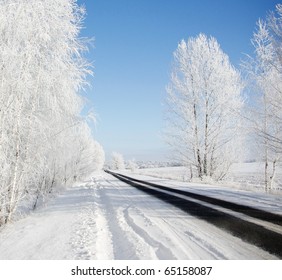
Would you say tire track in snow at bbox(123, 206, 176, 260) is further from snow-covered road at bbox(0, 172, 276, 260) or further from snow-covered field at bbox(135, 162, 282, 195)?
snow-covered field at bbox(135, 162, 282, 195)

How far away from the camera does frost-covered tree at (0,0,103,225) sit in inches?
329

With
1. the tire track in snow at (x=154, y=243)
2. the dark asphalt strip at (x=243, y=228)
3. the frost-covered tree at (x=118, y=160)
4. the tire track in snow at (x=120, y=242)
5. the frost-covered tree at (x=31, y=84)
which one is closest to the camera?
the tire track in snow at (x=154, y=243)

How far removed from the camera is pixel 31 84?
8.66 meters

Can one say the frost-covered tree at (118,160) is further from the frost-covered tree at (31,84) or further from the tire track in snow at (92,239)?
the tire track in snow at (92,239)

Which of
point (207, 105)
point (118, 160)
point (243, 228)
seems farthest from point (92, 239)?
point (118, 160)

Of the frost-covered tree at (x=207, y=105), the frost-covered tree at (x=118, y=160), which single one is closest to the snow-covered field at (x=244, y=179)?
the frost-covered tree at (x=207, y=105)

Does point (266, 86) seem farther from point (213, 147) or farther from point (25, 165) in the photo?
point (25, 165)

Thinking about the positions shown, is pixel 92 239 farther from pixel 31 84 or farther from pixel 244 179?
pixel 244 179

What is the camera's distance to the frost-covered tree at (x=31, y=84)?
329 inches

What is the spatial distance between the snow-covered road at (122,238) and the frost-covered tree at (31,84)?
1700 mm

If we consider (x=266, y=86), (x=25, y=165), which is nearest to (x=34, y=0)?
(x=25, y=165)

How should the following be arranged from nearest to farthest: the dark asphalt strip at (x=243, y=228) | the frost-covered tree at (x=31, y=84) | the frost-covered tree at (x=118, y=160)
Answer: the dark asphalt strip at (x=243, y=228) → the frost-covered tree at (x=31, y=84) → the frost-covered tree at (x=118, y=160)

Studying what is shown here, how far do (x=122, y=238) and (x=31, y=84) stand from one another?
15.6ft

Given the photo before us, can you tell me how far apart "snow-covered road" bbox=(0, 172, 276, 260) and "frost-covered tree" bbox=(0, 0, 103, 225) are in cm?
170
